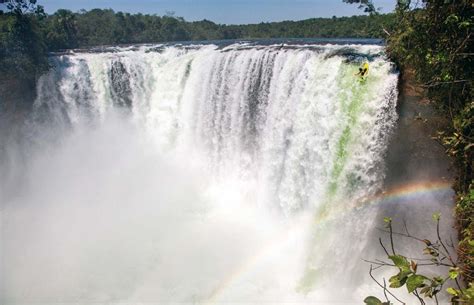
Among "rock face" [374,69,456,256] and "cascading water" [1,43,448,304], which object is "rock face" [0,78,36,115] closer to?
"cascading water" [1,43,448,304]

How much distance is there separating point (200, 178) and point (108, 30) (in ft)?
75.8

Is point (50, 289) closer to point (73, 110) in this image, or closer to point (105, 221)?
point (105, 221)

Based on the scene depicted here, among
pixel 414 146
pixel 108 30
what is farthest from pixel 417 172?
pixel 108 30

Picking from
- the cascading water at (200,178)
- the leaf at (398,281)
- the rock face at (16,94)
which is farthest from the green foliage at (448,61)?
the rock face at (16,94)

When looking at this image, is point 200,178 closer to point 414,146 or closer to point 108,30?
point 414,146

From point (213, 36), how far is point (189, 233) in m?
29.3

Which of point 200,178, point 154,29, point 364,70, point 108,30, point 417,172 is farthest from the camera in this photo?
point 154,29

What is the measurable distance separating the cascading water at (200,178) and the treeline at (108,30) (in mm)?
1383

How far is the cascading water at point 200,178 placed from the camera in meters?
8.84

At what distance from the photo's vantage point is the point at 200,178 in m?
13.6

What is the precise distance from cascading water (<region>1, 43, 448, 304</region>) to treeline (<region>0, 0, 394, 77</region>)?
1.38m

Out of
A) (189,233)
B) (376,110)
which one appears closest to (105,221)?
(189,233)

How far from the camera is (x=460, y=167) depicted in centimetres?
682

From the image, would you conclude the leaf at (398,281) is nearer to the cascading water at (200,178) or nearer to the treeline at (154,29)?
the cascading water at (200,178)
